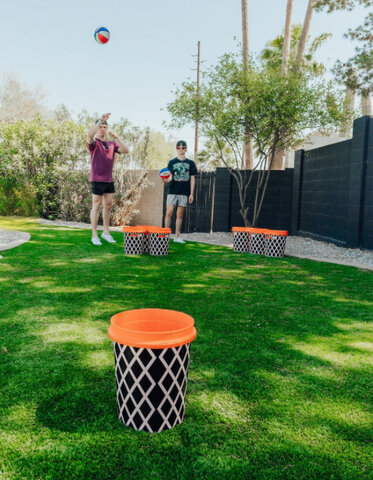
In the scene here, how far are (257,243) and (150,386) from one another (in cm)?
555

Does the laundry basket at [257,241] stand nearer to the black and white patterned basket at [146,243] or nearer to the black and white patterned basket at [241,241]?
the black and white patterned basket at [241,241]

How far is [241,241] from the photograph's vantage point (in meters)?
7.43

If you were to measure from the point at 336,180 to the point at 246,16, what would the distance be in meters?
8.72

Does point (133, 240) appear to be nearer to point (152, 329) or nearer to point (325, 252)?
point (325, 252)

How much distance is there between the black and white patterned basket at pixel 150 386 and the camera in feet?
5.96

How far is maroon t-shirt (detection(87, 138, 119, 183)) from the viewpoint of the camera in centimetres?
674

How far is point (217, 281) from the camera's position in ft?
16.1

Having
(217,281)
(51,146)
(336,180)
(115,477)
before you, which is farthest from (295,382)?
(51,146)

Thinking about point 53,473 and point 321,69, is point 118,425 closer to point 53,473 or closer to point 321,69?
point 53,473

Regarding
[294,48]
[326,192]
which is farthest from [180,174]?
[294,48]

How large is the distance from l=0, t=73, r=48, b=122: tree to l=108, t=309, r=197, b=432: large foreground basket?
3780 cm

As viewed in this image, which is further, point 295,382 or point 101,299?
point 101,299

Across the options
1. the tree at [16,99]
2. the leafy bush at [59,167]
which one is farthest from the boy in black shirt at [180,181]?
the tree at [16,99]


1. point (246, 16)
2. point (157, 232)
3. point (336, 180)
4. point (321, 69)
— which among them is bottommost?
point (157, 232)
